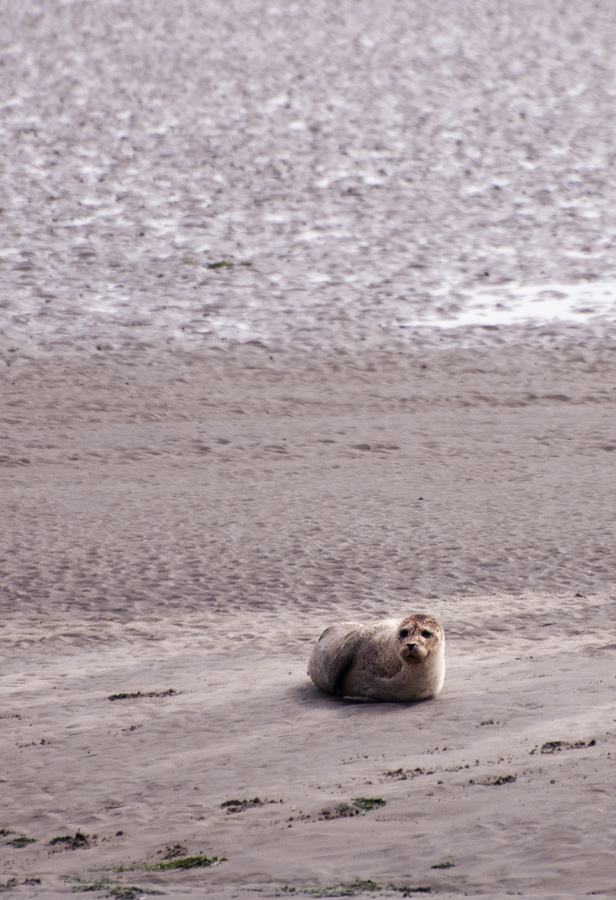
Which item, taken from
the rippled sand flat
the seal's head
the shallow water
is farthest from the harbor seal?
the shallow water

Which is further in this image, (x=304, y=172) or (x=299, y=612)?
(x=304, y=172)

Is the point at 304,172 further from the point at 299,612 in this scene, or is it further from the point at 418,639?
the point at 418,639

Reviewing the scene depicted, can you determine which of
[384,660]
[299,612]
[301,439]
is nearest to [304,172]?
[301,439]

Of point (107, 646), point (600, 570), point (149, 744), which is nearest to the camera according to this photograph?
point (149, 744)

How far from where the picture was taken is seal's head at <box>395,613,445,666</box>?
5293mm

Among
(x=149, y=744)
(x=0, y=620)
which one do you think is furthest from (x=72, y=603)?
(x=149, y=744)

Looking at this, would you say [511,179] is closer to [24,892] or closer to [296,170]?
[296,170]

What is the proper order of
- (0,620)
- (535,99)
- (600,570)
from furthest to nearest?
(535,99) → (600,570) → (0,620)

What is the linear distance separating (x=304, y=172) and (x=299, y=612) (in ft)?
41.5

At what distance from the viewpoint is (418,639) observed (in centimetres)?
534

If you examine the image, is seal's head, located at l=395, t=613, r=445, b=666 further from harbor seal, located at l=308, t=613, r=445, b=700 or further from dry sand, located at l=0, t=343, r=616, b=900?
dry sand, located at l=0, t=343, r=616, b=900

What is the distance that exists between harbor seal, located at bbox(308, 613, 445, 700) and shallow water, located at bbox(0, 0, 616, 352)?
750 cm

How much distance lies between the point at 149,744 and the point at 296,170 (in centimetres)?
1467

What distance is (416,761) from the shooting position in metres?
4.60
